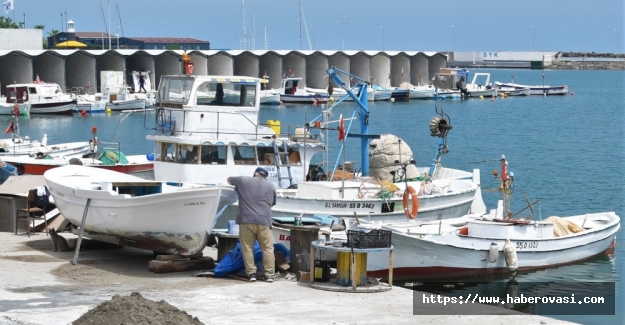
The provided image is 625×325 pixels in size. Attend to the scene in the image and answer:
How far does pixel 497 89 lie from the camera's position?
104188mm

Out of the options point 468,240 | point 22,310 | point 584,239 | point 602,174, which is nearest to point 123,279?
point 22,310

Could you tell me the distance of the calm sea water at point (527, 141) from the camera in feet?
98.9

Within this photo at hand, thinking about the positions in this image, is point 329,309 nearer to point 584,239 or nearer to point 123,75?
point 584,239

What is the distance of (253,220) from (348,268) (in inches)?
55.2

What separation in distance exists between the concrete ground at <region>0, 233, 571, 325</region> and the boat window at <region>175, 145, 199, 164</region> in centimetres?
709

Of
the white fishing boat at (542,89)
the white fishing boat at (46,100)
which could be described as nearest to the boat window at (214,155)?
the white fishing boat at (46,100)

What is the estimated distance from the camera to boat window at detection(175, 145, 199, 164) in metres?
22.6

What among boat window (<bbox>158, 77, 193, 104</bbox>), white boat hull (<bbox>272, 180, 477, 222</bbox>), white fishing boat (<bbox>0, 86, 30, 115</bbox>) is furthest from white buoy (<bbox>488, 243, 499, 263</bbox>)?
white fishing boat (<bbox>0, 86, 30, 115</bbox>)

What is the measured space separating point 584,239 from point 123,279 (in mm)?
10509

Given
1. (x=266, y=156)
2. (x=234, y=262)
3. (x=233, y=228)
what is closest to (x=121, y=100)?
(x=266, y=156)

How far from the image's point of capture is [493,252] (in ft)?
63.3

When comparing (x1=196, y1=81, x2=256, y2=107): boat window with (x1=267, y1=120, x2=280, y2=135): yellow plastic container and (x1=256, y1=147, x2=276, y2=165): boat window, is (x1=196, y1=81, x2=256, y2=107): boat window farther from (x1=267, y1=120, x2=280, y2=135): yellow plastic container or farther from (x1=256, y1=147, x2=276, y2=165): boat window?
(x1=267, y1=120, x2=280, y2=135): yellow plastic container

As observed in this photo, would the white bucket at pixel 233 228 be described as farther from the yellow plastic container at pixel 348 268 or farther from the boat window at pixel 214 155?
the boat window at pixel 214 155

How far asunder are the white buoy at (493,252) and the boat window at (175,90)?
24.4 ft
